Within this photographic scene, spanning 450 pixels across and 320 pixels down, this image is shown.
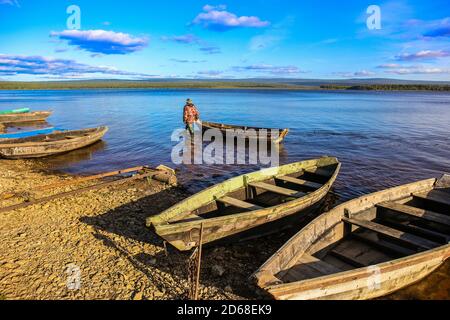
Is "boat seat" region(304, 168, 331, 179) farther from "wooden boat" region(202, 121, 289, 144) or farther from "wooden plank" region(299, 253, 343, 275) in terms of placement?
"wooden boat" region(202, 121, 289, 144)

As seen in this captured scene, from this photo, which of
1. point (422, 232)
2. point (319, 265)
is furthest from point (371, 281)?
point (422, 232)

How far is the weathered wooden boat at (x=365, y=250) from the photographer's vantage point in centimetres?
546

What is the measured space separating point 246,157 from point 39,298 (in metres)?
15.7

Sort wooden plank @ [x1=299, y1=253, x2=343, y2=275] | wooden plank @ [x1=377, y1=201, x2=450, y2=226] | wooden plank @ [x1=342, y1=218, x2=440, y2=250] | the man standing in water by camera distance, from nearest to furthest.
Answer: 1. wooden plank @ [x1=299, y1=253, x2=343, y2=275]
2. wooden plank @ [x1=342, y1=218, x2=440, y2=250]
3. wooden plank @ [x1=377, y1=201, x2=450, y2=226]
4. the man standing in water

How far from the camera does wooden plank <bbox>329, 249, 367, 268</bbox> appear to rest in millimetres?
6993

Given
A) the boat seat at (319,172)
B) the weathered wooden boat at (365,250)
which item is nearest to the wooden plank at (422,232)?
the weathered wooden boat at (365,250)

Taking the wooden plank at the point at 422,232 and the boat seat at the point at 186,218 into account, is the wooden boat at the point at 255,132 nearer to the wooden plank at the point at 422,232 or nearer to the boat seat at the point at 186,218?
the wooden plank at the point at 422,232

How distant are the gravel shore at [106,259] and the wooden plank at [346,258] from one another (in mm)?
1106

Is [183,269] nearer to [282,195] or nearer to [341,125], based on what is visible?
[282,195]

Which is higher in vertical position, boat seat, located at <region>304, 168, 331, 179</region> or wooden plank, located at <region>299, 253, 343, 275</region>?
boat seat, located at <region>304, 168, 331, 179</region>

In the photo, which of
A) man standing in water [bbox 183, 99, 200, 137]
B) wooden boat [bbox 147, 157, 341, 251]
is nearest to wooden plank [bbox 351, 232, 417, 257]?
wooden boat [bbox 147, 157, 341, 251]

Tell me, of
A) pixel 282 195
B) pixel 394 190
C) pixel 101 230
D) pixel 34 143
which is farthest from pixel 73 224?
pixel 34 143

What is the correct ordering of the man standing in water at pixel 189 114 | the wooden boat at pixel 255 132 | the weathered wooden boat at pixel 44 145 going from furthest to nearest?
the wooden boat at pixel 255 132, the man standing in water at pixel 189 114, the weathered wooden boat at pixel 44 145

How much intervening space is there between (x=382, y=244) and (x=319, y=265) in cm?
248
